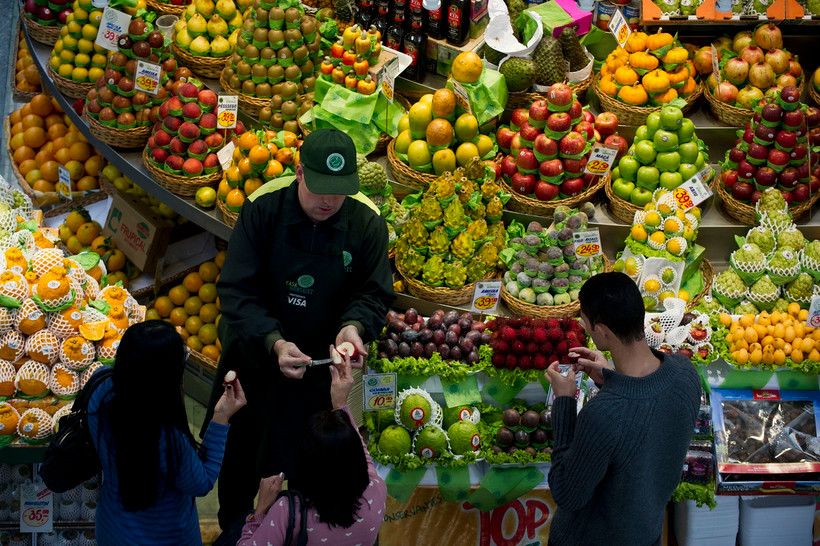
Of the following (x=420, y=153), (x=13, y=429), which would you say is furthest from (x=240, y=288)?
(x=420, y=153)

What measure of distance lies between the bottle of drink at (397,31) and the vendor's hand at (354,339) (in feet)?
8.47

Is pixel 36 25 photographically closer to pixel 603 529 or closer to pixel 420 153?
pixel 420 153

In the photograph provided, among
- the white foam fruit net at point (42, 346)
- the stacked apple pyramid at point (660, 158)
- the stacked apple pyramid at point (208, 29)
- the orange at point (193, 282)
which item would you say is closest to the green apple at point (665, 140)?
the stacked apple pyramid at point (660, 158)

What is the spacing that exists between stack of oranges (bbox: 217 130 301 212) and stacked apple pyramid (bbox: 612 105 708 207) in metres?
1.78

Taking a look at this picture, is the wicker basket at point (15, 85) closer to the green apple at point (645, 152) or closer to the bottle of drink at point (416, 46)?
the bottle of drink at point (416, 46)

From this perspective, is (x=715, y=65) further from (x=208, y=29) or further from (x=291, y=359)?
(x=291, y=359)

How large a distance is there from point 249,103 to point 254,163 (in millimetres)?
844

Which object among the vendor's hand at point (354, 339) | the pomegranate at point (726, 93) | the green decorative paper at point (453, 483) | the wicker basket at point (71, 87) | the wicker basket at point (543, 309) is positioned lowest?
the green decorative paper at point (453, 483)

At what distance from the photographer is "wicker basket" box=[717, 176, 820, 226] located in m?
4.61

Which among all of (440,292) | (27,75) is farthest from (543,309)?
(27,75)

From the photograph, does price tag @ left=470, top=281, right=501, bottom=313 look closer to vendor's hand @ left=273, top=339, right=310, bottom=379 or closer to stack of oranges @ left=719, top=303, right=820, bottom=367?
stack of oranges @ left=719, top=303, right=820, bottom=367

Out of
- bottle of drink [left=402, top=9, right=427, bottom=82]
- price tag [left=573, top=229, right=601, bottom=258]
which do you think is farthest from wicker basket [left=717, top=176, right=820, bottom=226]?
bottle of drink [left=402, top=9, right=427, bottom=82]

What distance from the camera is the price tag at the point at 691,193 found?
452 cm

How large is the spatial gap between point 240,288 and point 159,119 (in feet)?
6.39
